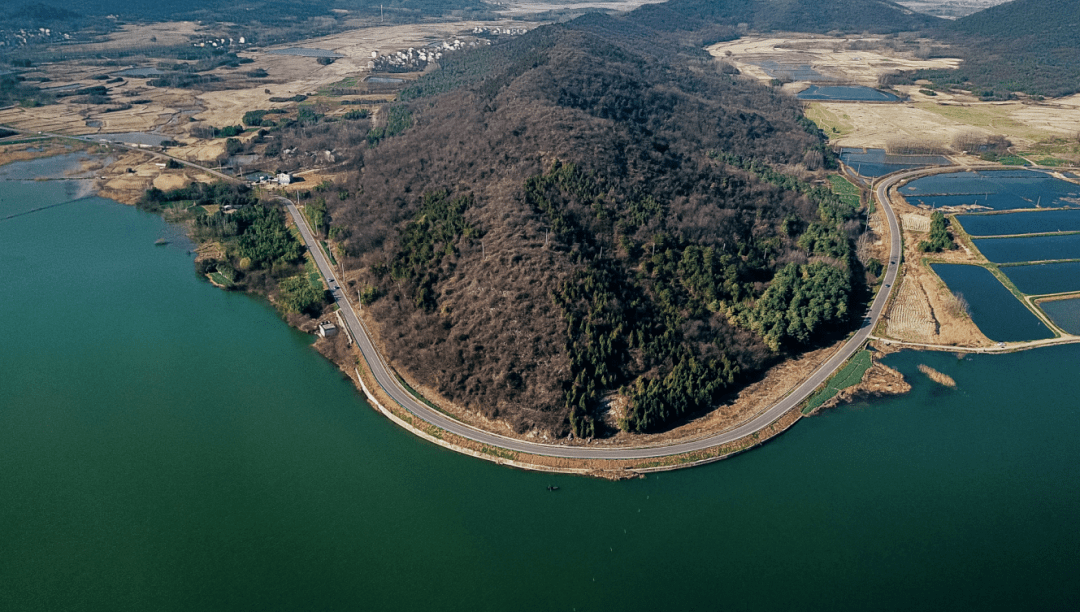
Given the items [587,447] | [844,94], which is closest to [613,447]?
[587,447]

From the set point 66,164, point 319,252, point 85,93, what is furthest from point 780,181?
point 85,93

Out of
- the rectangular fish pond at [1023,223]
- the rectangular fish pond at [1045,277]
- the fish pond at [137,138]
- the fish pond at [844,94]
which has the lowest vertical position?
the rectangular fish pond at [1045,277]

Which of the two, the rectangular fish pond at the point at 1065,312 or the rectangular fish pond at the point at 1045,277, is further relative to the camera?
the rectangular fish pond at the point at 1045,277

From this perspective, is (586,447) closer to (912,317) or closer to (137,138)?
(912,317)

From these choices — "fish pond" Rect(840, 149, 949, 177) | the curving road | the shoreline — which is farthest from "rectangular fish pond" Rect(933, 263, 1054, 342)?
"fish pond" Rect(840, 149, 949, 177)

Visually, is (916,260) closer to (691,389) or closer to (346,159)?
(691,389)

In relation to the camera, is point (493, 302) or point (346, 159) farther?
point (346, 159)

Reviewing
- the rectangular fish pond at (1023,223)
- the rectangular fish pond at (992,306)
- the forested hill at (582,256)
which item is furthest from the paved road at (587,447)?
the rectangular fish pond at (1023,223)

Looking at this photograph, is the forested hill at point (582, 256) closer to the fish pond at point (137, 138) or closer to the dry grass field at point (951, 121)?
the dry grass field at point (951, 121)
